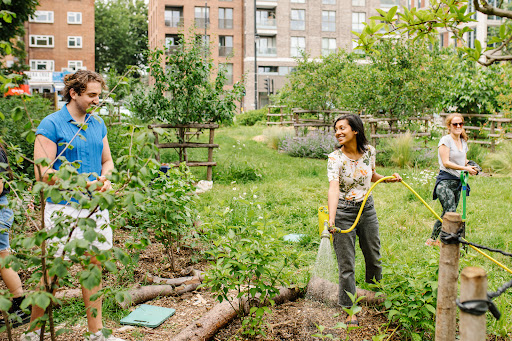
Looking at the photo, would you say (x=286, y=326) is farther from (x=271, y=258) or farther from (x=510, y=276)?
(x=510, y=276)

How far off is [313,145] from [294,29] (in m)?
36.8

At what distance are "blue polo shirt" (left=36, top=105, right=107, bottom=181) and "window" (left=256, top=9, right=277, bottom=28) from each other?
→ 47260mm

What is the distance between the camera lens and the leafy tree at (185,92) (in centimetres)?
989

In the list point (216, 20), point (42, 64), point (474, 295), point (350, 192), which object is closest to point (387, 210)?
point (350, 192)

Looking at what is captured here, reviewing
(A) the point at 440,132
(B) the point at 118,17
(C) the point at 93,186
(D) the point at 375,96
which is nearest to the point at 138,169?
(C) the point at 93,186

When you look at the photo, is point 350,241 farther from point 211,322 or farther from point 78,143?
point 78,143

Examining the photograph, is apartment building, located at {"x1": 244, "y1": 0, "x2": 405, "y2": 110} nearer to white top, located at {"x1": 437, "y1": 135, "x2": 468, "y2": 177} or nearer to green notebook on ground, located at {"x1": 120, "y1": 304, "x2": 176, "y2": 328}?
white top, located at {"x1": 437, "y1": 135, "x2": 468, "y2": 177}

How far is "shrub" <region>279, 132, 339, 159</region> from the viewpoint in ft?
47.7

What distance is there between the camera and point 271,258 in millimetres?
3352

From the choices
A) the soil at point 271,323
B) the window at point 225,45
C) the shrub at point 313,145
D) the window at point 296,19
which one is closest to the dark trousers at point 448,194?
the soil at point 271,323

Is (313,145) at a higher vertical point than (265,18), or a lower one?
lower

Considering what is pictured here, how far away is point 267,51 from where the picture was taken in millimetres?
49344

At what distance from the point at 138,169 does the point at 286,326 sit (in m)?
1.94

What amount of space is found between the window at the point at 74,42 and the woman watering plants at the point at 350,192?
47.8m
